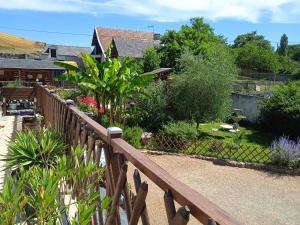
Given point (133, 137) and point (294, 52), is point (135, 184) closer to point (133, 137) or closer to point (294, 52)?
point (133, 137)

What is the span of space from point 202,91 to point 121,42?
82.5 feet

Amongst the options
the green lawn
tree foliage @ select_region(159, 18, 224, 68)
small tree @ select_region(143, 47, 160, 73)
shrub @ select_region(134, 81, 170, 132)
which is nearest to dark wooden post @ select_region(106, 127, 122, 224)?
shrub @ select_region(134, 81, 170, 132)

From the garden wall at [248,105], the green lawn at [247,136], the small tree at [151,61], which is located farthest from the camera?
the small tree at [151,61]

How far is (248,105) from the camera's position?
18.2m

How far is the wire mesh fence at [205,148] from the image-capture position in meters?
11.0

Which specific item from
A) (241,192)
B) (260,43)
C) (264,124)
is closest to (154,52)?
(264,124)

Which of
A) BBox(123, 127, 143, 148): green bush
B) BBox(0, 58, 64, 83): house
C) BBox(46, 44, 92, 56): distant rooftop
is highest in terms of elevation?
BBox(46, 44, 92, 56): distant rooftop

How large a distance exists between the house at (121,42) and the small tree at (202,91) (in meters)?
21.1

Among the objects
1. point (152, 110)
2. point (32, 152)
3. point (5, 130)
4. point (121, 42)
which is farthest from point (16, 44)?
point (121, 42)

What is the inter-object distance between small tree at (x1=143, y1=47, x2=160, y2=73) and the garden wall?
11.6 metres

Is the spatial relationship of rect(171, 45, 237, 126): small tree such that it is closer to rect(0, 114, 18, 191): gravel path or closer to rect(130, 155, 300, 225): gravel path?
rect(130, 155, 300, 225): gravel path

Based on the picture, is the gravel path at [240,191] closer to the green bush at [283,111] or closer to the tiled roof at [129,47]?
the green bush at [283,111]

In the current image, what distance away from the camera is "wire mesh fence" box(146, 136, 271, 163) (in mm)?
10984

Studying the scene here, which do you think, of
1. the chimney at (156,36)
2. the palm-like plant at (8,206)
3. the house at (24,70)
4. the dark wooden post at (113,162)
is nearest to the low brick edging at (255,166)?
the dark wooden post at (113,162)
